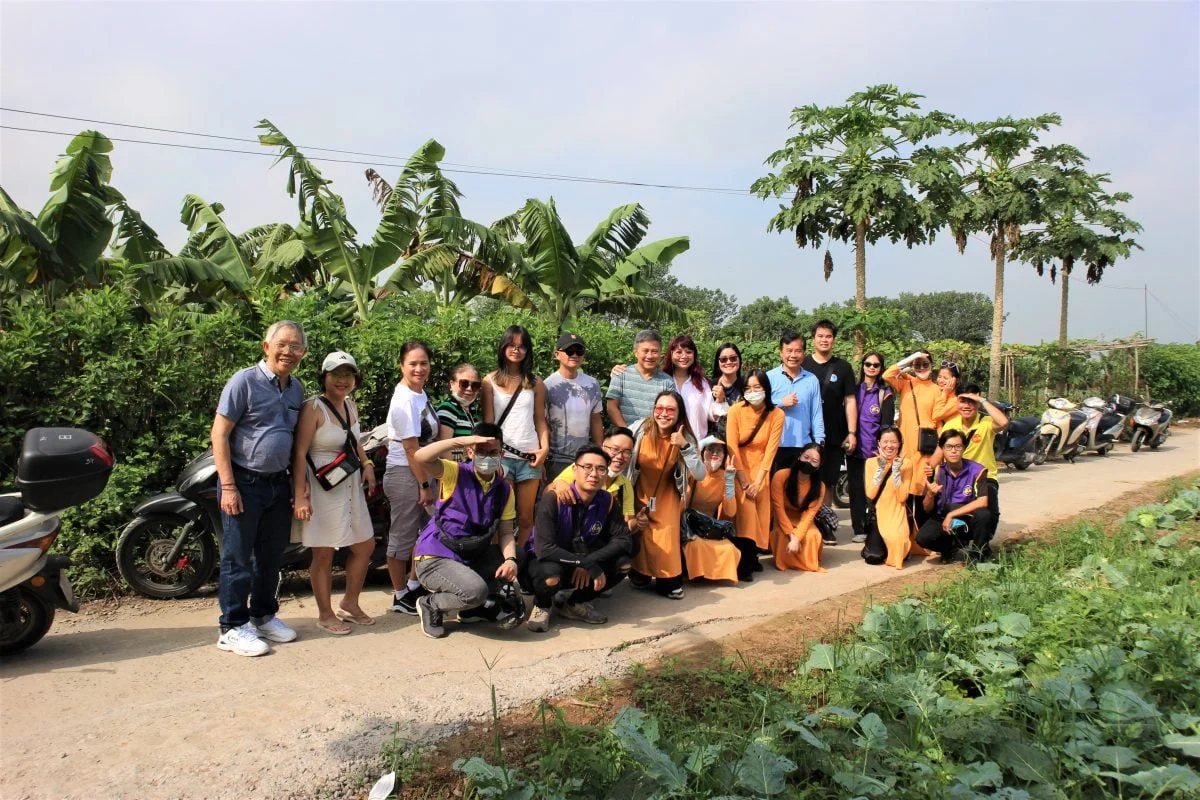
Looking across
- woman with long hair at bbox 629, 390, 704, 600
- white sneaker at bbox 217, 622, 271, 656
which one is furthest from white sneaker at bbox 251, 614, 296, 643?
woman with long hair at bbox 629, 390, 704, 600

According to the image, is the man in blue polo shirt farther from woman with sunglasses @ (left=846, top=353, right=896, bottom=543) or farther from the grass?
the grass

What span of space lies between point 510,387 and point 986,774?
135 inches

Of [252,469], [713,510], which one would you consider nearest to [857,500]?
[713,510]

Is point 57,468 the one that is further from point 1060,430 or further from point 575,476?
point 1060,430

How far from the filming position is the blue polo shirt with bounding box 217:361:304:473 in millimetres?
4152

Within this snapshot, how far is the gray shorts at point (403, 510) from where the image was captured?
16.3 feet

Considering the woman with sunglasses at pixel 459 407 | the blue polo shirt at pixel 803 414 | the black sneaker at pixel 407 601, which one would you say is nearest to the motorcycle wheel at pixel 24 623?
the black sneaker at pixel 407 601

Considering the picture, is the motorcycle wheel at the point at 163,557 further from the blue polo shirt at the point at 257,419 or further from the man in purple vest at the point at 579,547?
the man in purple vest at the point at 579,547

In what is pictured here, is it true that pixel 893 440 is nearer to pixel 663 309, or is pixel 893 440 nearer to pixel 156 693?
pixel 156 693

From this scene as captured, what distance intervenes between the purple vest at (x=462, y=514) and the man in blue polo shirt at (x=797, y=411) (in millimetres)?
2712

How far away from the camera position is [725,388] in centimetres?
643

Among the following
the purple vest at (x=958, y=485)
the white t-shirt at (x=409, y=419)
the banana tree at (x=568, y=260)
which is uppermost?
the banana tree at (x=568, y=260)

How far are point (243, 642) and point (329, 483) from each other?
3.02ft

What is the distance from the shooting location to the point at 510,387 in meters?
5.25
